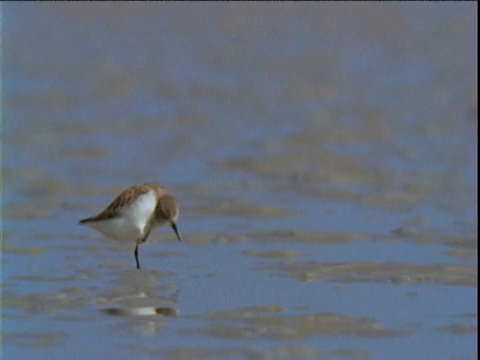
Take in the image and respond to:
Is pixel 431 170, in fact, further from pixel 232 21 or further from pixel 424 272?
pixel 232 21

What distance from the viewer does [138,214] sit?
834 cm

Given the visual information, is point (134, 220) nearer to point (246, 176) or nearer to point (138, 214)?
point (138, 214)

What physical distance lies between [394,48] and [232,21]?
2.25m

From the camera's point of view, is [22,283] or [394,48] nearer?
[22,283]

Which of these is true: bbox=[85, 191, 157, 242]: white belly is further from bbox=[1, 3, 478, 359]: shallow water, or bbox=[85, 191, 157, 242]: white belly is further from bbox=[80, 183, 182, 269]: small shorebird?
bbox=[1, 3, 478, 359]: shallow water

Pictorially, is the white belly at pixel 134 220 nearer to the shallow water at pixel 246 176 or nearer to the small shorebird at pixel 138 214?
the small shorebird at pixel 138 214

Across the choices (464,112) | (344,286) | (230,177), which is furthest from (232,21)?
(344,286)

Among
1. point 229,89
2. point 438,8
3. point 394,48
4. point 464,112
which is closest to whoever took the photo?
point 464,112

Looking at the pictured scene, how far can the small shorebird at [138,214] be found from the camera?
8344 mm

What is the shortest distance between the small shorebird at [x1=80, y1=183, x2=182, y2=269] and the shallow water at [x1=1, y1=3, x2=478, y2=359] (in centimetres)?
24

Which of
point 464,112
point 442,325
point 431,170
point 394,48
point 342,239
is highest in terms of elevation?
point 394,48

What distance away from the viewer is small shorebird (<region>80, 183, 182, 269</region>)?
328 inches

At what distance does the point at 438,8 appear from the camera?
1919 cm

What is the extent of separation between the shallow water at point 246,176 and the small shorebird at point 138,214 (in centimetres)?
24
